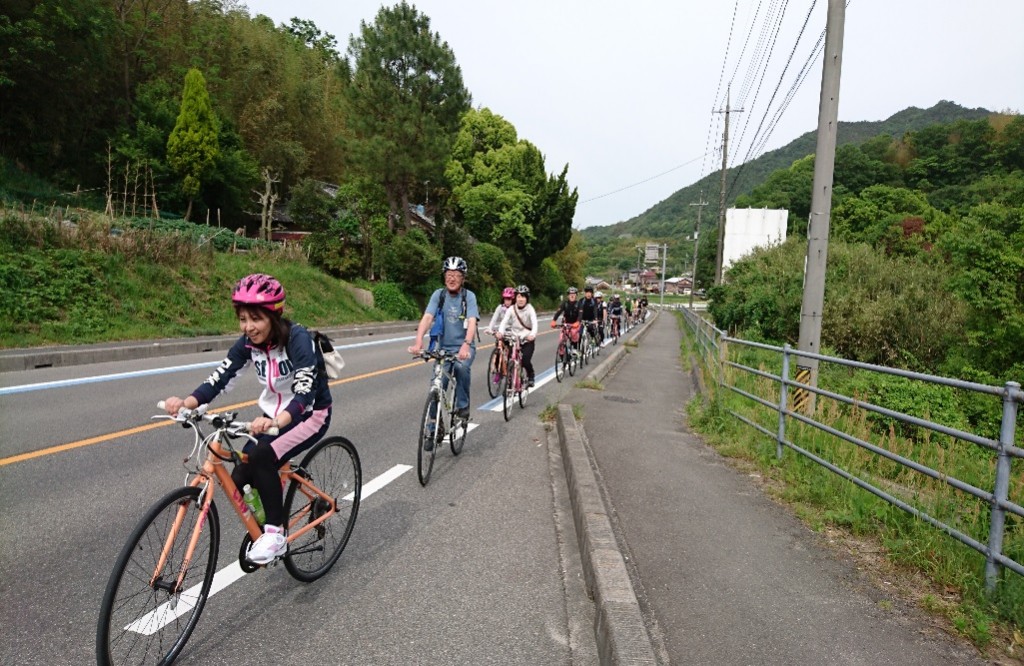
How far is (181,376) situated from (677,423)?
8.36 meters

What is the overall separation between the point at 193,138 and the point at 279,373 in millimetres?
33662

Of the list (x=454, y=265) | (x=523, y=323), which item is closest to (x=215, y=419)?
(x=454, y=265)

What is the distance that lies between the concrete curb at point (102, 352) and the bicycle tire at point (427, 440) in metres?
9.49

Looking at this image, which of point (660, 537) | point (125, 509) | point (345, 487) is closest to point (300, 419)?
point (345, 487)

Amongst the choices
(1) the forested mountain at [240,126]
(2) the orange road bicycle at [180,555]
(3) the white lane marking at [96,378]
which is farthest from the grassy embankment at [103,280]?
(2) the orange road bicycle at [180,555]

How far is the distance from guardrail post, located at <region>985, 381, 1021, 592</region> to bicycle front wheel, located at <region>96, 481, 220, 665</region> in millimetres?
4169

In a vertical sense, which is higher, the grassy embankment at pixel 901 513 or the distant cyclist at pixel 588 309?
the distant cyclist at pixel 588 309

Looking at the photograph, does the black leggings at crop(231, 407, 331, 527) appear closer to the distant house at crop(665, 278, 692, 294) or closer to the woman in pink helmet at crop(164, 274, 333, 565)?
the woman in pink helmet at crop(164, 274, 333, 565)

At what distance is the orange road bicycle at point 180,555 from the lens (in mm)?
2463

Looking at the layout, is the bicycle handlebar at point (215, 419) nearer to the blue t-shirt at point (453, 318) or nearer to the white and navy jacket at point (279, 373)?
the white and navy jacket at point (279, 373)

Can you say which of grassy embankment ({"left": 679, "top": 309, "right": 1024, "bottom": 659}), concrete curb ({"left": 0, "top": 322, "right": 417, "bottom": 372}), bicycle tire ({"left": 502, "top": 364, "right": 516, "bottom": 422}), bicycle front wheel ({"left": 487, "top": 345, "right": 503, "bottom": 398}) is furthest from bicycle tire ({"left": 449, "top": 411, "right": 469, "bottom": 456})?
concrete curb ({"left": 0, "top": 322, "right": 417, "bottom": 372})

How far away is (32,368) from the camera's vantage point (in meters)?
11.0

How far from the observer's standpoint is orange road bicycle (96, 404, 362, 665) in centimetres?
246

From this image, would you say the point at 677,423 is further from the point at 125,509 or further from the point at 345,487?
the point at 125,509
